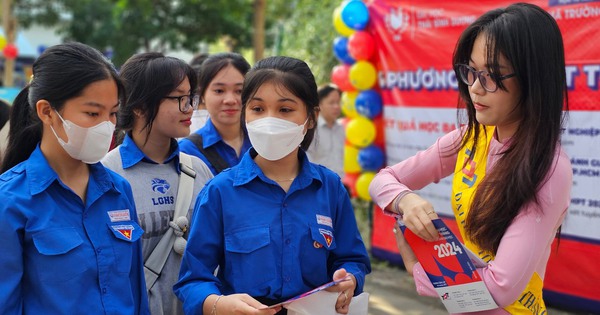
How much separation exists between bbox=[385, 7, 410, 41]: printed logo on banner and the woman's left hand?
446 cm

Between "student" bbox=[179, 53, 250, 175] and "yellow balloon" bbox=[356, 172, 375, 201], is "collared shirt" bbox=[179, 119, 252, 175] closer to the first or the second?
"student" bbox=[179, 53, 250, 175]

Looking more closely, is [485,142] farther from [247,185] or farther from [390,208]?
[247,185]

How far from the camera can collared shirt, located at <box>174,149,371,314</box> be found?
2293 millimetres

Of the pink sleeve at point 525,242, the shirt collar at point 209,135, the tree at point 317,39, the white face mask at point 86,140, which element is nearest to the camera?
the pink sleeve at point 525,242

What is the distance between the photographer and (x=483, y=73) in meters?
2.10

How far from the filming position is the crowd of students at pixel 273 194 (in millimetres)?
2031

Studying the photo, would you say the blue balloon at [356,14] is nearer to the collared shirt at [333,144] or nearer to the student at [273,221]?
the collared shirt at [333,144]

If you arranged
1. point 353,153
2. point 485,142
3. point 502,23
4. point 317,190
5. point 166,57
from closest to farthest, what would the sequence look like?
point 502,23 → point 485,142 → point 317,190 → point 166,57 → point 353,153

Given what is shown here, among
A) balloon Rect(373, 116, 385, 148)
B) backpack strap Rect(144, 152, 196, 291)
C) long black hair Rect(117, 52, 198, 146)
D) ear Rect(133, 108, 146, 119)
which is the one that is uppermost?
long black hair Rect(117, 52, 198, 146)

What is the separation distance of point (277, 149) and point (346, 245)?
1.34ft

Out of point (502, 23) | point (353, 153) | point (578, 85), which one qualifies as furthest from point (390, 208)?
point (353, 153)

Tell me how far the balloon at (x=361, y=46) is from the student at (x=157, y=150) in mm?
3611

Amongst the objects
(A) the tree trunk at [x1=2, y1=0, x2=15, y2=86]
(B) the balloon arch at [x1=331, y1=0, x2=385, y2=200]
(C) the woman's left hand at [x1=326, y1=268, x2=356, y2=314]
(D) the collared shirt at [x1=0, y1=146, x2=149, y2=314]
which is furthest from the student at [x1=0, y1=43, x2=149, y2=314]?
(A) the tree trunk at [x1=2, y1=0, x2=15, y2=86]

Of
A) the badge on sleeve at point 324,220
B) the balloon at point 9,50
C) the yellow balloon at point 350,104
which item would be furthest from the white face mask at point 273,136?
the balloon at point 9,50
